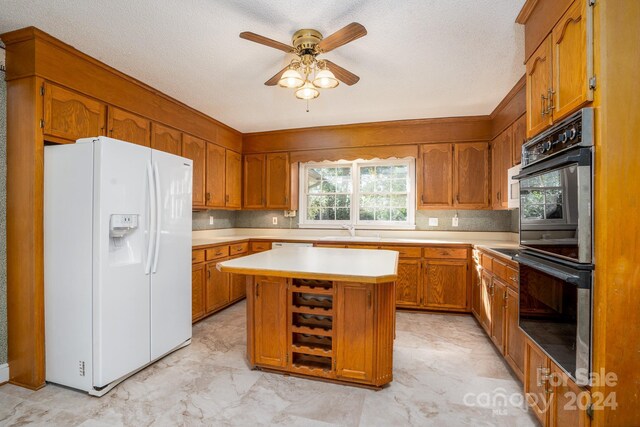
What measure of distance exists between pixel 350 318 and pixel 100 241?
1759 mm

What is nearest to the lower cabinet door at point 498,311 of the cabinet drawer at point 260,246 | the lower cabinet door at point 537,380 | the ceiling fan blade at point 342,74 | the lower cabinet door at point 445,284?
the lower cabinet door at point 537,380

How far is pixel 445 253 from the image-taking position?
12.4ft

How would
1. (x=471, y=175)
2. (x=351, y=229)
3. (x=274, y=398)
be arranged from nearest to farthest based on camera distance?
(x=274, y=398) → (x=471, y=175) → (x=351, y=229)

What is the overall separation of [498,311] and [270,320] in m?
1.93

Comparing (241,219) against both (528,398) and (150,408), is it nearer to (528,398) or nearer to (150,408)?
(150,408)

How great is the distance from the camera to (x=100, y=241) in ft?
6.77

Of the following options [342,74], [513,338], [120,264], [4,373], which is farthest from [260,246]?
[513,338]

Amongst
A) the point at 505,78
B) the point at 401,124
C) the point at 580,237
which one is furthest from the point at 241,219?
the point at 580,237

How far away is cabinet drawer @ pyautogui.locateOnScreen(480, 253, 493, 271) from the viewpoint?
2902 mm

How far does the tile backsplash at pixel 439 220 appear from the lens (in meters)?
4.13

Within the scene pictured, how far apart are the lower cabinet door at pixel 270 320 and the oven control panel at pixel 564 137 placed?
1.75 meters

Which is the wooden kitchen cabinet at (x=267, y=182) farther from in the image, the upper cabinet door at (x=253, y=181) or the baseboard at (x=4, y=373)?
the baseboard at (x=4, y=373)

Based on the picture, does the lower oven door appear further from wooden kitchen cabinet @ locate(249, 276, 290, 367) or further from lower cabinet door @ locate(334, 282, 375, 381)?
wooden kitchen cabinet @ locate(249, 276, 290, 367)

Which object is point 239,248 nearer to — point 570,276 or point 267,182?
point 267,182
